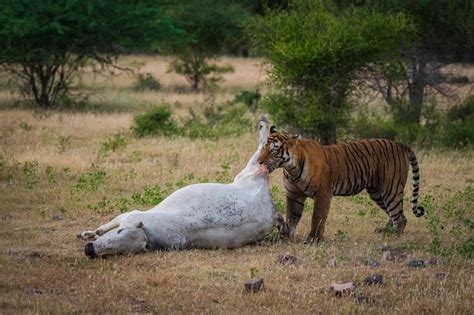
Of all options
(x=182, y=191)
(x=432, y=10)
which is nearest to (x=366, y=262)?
(x=182, y=191)

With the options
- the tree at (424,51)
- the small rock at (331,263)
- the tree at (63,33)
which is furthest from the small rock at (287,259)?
the tree at (63,33)

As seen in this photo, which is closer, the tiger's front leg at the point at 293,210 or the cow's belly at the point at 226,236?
the cow's belly at the point at 226,236

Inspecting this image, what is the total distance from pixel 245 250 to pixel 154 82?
73.2ft

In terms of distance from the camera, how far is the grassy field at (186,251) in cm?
689

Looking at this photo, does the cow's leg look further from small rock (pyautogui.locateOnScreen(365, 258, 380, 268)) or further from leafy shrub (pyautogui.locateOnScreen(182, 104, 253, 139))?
leafy shrub (pyautogui.locateOnScreen(182, 104, 253, 139))

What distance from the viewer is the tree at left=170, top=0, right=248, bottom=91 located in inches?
1252

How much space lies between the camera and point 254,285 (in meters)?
7.11

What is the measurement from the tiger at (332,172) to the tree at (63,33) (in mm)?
13972

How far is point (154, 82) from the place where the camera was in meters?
30.6

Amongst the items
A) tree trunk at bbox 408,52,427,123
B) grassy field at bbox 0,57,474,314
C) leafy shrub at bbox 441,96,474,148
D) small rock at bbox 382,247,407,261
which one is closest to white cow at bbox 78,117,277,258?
grassy field at bbox 0,57,474,314

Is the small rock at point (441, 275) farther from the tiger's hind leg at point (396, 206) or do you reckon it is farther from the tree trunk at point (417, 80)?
the tree trunk at point (417, 80)

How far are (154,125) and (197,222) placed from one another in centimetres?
984

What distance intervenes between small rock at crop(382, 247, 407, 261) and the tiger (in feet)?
2.53

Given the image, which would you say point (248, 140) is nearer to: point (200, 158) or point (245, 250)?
point (200, 158)
